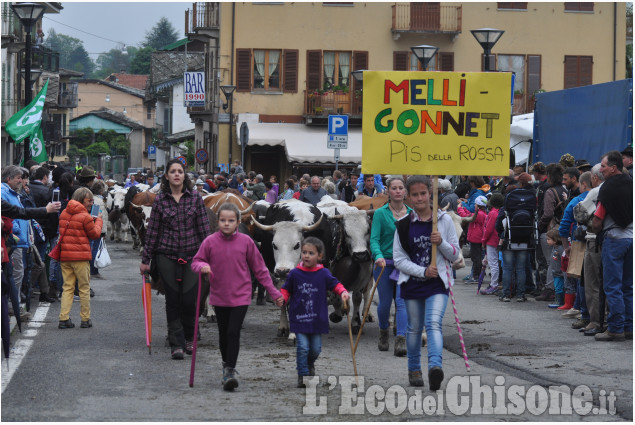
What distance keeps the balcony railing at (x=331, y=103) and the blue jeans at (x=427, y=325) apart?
37.0 metres

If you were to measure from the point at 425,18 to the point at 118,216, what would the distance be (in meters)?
21.7

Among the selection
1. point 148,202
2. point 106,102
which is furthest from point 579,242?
point 106,102

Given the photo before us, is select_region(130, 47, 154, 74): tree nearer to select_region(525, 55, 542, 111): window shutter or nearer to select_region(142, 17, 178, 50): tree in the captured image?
select_region(142, 17, 178, 50): tree

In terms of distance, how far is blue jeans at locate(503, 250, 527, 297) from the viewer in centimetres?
1695

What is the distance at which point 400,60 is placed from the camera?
4747 centimetres

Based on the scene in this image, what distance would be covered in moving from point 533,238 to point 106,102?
418 feet

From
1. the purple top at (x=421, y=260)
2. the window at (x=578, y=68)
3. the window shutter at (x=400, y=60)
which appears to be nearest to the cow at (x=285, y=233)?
the purple top at (x=421, y=260)

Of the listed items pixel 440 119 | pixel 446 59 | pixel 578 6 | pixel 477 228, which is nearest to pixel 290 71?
pixel 446 59

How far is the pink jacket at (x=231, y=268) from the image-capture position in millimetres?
9883

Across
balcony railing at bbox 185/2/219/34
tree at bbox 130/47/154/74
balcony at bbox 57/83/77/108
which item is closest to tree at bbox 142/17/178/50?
tree at bbox 130/47/154/74

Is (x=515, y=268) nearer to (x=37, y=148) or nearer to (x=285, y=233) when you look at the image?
(x=285, y=233)

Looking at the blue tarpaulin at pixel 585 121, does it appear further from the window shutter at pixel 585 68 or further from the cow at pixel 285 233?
the window shutter at pixel 585 68

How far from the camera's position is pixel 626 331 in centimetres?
1278

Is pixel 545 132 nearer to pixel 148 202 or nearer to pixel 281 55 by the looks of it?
pixel 148 202
